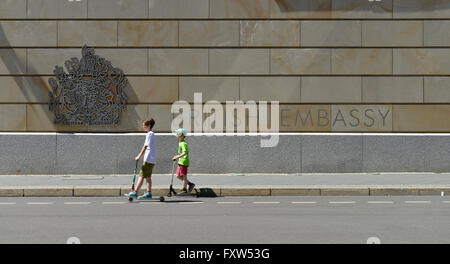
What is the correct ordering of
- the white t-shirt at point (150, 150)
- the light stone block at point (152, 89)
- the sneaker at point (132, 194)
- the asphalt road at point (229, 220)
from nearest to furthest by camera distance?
the asphalt road at point (229, 220) < the sneaker at point (132, 194) < the white t-shirt at point (150, 150) < the light stone block at point (152, 89)

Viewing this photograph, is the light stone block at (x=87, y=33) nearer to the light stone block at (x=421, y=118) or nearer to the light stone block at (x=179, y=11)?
the light stone block at (x=179, y=11)

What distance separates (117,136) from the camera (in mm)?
19250

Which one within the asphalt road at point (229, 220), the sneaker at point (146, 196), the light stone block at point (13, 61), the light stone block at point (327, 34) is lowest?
the asphalt road at point (229, 220)

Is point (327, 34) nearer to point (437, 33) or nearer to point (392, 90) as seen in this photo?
point (392, 90)

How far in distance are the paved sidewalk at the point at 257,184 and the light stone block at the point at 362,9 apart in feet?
14.3

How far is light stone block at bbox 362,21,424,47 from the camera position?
19109 mm

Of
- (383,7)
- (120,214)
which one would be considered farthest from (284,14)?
(120,214)

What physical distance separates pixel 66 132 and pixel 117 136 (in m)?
1.43

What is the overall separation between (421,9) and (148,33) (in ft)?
24.5

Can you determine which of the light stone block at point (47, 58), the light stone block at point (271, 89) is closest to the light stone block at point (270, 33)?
the light stone block at point (271, 89)

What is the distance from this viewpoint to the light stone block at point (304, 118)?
62.9ft

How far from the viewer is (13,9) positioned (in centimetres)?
1919

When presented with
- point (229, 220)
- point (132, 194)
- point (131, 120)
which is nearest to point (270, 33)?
point (131, 120)

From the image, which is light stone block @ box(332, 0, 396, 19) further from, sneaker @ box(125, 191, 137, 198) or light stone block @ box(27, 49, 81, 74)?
sneaker @ box(125, 191, 137, 198)
